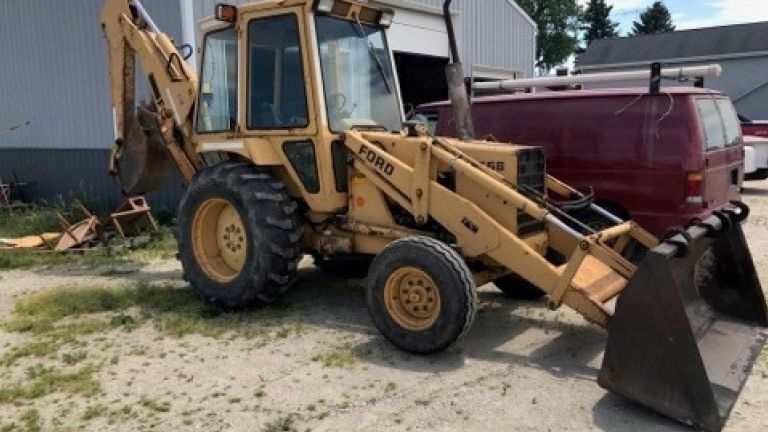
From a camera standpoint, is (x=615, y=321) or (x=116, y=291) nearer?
(x=615, y=321)

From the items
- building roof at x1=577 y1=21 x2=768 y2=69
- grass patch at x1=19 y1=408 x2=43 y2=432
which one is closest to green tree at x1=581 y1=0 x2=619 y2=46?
building roof at x1=577 y1=21 x2=768 y2=69

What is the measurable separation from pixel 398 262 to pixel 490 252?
686 millimetres

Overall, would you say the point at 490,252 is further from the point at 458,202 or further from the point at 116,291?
the point at 116,291

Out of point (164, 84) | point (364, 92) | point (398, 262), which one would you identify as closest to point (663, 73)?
point (364, 92)

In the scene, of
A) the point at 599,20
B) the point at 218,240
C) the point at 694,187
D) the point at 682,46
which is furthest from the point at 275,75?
the point at 599,20

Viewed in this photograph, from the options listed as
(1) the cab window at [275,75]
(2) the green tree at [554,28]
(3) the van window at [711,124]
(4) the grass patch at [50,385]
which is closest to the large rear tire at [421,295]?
(1) the cab window at [275,75]

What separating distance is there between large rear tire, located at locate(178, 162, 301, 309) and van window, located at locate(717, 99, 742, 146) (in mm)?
5100

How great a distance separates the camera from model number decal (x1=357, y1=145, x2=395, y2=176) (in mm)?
5751

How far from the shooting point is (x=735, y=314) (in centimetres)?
523

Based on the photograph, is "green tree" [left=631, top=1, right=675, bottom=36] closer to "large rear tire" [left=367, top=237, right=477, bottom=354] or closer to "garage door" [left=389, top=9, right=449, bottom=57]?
"garage door" [left=389, top=9, right=449, bottom=57]

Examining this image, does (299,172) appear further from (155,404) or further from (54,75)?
(54,75)

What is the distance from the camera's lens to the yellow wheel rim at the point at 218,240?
6371 millimetres

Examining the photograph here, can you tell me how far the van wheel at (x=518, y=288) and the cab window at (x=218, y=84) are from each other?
2.81 meters

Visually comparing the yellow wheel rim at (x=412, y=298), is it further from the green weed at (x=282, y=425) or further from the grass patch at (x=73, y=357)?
the grass patch at (x=73, y=357)
